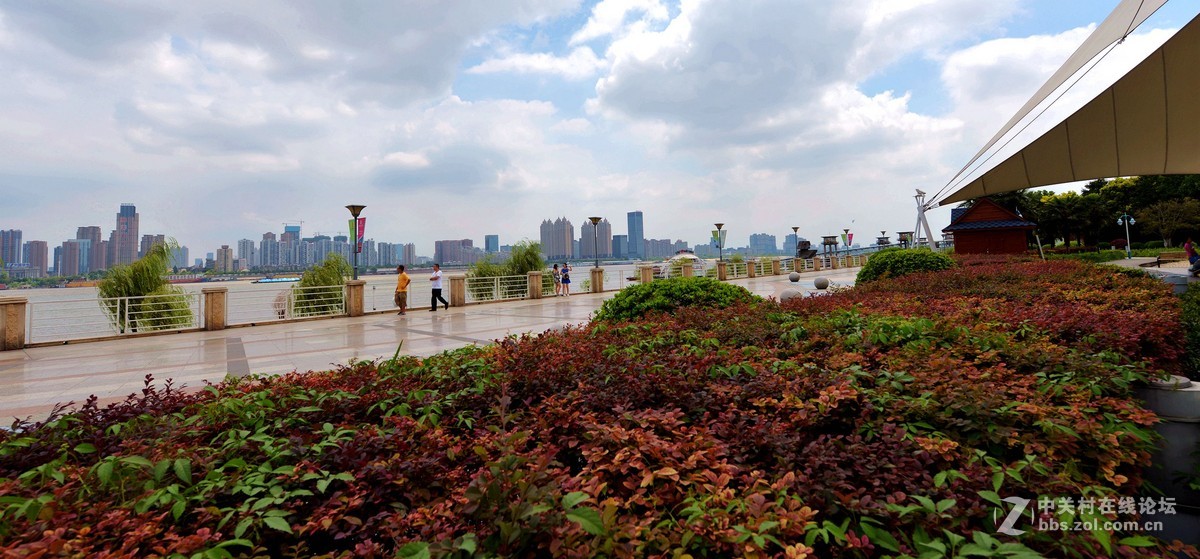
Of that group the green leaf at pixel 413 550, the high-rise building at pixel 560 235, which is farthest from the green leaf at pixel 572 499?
the high-rise building at pixel 560 235

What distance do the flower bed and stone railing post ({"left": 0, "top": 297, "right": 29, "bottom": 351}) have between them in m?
11.1

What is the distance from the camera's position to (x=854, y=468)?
207cm

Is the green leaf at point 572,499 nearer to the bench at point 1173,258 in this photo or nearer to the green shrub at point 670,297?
the green shrub at point 670,297

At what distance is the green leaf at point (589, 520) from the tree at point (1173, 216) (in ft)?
175

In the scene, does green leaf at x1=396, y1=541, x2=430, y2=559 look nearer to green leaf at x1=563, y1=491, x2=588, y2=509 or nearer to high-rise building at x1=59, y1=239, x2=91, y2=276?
green leaf at x1=563, y1=491, x2=588, y2=509

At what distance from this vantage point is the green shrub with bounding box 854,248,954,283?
12.2 metres

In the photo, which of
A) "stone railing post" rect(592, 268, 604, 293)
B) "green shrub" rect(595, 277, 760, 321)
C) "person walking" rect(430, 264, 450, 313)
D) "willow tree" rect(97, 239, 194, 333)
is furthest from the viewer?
"stone railing post" rect(592, 268, 604, 293)

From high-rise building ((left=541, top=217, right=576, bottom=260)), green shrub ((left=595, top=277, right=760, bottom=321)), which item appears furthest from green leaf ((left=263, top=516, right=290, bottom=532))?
high-rise building ((left=541, top=217, right=576, bottom=260))

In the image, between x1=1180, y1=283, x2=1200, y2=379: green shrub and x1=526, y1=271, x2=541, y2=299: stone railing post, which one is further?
x1=526, y1=271, x2=541, y2=299: stone railing post

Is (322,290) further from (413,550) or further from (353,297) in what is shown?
(413,550)

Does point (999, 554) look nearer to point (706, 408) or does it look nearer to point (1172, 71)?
point (706, 408)

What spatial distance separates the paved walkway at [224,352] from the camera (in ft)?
22.5

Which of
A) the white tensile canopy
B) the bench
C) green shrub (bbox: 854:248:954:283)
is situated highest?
the white tensile canopy

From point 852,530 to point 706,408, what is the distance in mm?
1157
